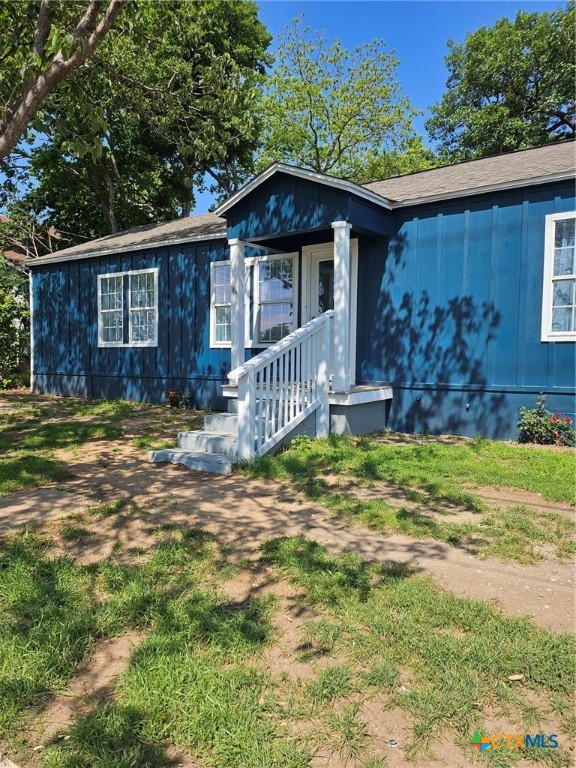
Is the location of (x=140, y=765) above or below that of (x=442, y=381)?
below

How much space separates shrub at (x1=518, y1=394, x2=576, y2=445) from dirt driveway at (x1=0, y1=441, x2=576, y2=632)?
230 cm

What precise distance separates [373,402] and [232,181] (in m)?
18.9

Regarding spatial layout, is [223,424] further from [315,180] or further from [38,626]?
[38,626]

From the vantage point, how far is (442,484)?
484 cm

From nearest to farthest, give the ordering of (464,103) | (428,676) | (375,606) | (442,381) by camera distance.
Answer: (428,676), (375,606), (442,381), (464,103)

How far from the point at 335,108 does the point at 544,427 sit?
2080cm

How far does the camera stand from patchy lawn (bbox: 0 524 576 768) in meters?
1.79

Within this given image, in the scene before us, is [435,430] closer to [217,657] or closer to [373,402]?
[373,402]

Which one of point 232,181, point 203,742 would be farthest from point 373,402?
point 232,181

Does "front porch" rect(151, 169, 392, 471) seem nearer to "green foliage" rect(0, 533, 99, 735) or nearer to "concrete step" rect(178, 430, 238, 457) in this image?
"concrete step" rect(178, 430, 238, 457)

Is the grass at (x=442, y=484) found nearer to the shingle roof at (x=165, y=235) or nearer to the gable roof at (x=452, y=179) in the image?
the gable roof at (x=452, y=179)

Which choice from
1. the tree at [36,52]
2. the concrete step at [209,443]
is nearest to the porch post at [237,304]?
the concrete step at [209,443]

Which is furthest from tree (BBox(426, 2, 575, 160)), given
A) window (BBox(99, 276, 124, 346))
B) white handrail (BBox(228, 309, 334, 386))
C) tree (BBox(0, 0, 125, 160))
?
tree (BBox(0, 0, 125, 160))

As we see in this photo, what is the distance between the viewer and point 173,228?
12523 mm
